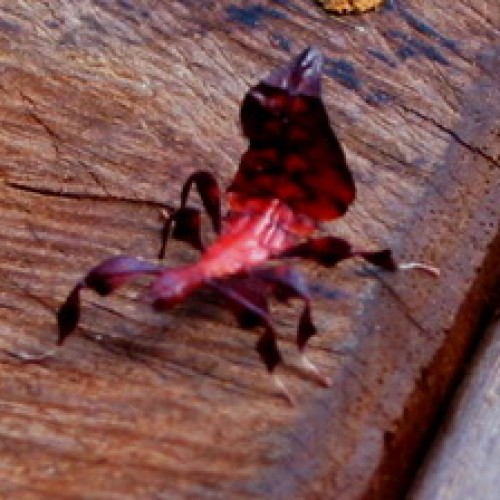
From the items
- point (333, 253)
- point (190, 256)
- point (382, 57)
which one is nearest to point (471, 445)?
point (333, 253)

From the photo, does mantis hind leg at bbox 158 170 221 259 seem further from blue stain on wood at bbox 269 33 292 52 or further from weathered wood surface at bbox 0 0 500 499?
blue stain on wood at bbox 269 33 292 52

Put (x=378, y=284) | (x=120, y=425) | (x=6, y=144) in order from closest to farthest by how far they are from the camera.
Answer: (x=120, y=425), (x=378, y=284), (x=6, y=144)

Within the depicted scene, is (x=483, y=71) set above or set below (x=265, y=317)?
above

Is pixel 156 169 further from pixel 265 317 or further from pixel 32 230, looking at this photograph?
pixel 265 317

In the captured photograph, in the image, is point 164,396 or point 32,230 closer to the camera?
point 164,396

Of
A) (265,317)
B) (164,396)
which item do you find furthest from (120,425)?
(265,317)

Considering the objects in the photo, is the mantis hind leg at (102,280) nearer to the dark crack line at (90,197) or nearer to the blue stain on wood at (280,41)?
the dark crack line at (90,197)

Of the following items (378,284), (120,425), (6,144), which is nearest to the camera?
(120,425)

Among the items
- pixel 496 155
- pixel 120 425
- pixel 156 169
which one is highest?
pixel 496 155
